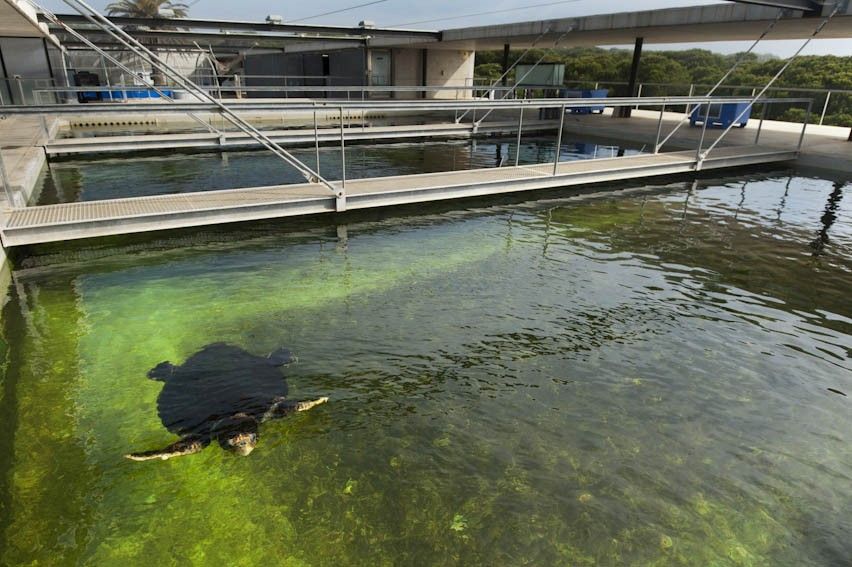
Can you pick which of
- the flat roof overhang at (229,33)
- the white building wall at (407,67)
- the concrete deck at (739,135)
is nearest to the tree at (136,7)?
the flat roof overhang at (229,33)

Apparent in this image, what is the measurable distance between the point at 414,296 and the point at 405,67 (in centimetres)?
2666

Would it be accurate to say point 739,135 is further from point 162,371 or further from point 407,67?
point 162,371

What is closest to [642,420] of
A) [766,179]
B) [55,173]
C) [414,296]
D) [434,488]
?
[434,488]

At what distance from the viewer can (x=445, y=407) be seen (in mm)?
4871

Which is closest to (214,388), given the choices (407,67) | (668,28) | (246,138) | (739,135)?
(246,138)

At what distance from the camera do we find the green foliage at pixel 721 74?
28.5 meters

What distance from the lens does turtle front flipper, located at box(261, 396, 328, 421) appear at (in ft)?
15.3

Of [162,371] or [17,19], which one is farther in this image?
[17,19]

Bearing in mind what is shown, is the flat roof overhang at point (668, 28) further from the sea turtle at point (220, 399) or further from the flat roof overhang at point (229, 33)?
the sea turtle at point (220, 399)

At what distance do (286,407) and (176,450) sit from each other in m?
0.93

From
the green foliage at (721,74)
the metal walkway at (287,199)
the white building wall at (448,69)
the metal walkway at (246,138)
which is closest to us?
the metal walkway at (287,199)

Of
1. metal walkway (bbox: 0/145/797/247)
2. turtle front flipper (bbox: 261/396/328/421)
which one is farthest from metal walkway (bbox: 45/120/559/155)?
turtle front flipper (bbox: 261/396/328/421)

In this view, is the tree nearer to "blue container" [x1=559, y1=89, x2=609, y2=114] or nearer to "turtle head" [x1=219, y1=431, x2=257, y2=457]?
"blue container" [x1=559, y1=89, x2=609, y2=114]

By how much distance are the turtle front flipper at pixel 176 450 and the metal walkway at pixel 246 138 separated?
9869 mm
